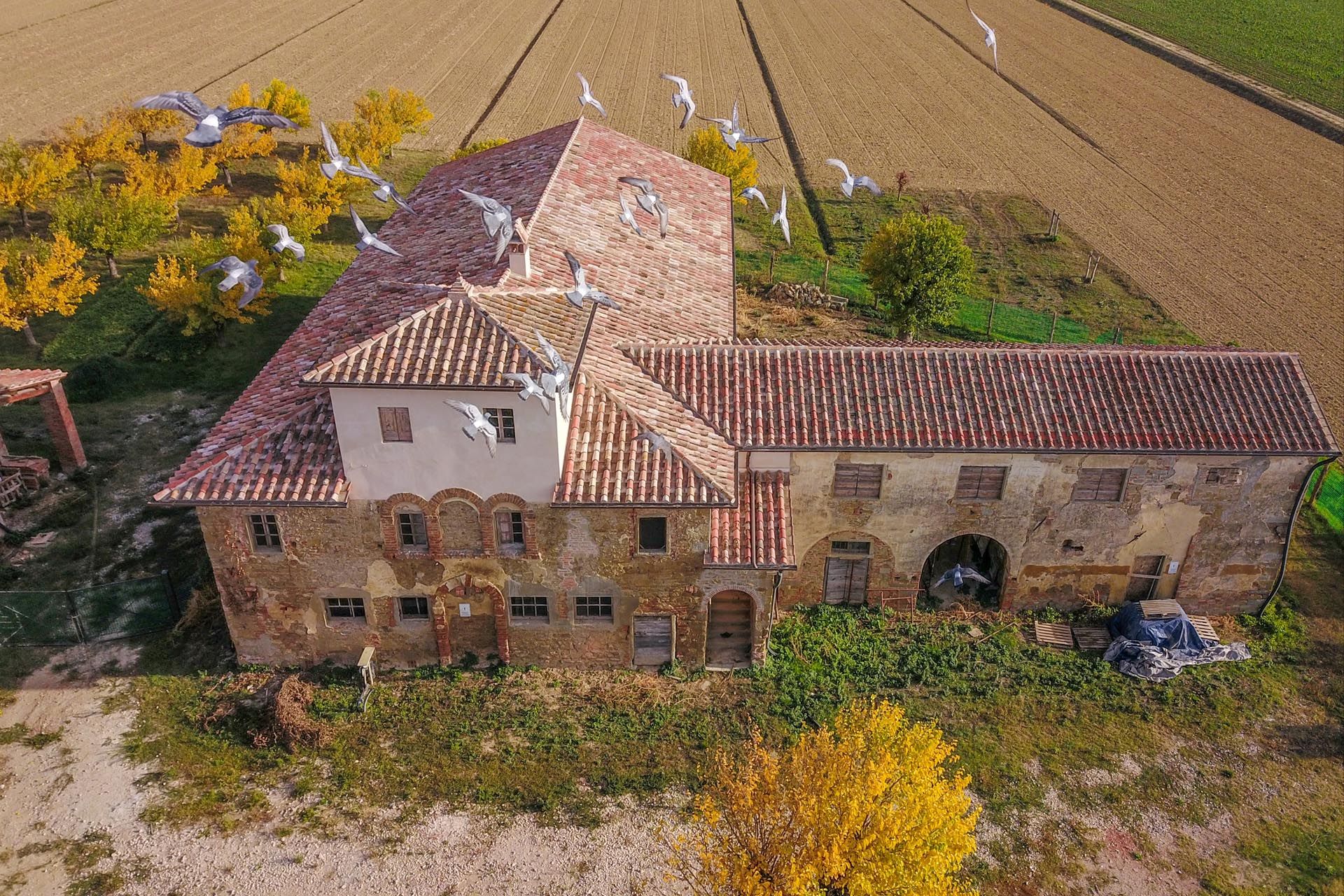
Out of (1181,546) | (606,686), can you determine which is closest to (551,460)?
A: (606,686)

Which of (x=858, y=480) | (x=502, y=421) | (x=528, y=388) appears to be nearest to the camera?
(x=528, y=388)

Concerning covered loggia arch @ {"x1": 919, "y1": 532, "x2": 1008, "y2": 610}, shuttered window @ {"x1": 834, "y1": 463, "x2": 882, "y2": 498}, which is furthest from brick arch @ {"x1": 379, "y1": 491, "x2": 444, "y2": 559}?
covered loggia arch @ {"x1": 919, "y1": 532, "x2": 1008, "y2": 610}

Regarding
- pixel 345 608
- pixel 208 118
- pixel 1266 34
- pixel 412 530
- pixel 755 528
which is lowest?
pixel 345 608

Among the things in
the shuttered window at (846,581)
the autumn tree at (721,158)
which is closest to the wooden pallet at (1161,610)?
the shuttered window at (846,581)

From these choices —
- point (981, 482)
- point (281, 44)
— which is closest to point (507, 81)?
point (281, 44)

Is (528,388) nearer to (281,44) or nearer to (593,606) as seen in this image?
(593,606)

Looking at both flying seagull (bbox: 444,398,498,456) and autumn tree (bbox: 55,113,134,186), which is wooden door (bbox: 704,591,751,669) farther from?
autumn tree (bbox: 55,113,134,186)

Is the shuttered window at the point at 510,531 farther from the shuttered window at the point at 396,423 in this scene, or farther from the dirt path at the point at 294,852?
the dirt path at the point at 294,852
